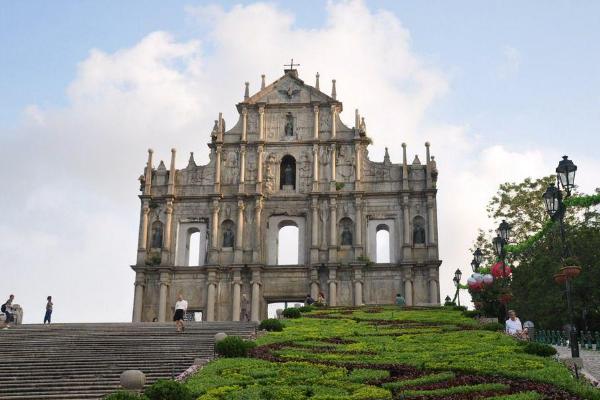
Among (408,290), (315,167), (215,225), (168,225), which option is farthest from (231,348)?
(315,167)

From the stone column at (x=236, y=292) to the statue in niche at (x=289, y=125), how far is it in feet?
32.9

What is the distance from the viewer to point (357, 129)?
158 ft

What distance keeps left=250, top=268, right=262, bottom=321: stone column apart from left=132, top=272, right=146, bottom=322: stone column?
673 cm

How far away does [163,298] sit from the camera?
44500 millimetres

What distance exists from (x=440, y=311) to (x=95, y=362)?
18.7 m

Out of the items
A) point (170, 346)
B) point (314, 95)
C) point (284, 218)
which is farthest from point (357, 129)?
point (170, 346)

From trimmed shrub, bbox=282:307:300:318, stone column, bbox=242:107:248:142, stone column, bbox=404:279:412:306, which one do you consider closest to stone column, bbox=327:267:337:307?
stone column, bbox=404:279:412:306

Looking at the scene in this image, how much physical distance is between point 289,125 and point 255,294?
11762mm

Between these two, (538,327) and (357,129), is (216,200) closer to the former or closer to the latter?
(357,129)

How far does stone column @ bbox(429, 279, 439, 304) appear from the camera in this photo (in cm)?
4392

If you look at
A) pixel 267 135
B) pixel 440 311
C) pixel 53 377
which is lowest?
pixel 53 377

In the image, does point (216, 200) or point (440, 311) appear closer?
point (440, 311)

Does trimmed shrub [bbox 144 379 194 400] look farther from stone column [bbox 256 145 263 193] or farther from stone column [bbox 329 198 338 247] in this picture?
stone column [bbox 256 145 263 193]

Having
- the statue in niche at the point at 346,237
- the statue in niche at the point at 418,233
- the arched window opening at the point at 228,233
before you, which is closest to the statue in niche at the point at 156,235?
the arched window opening at the point at 228,233
